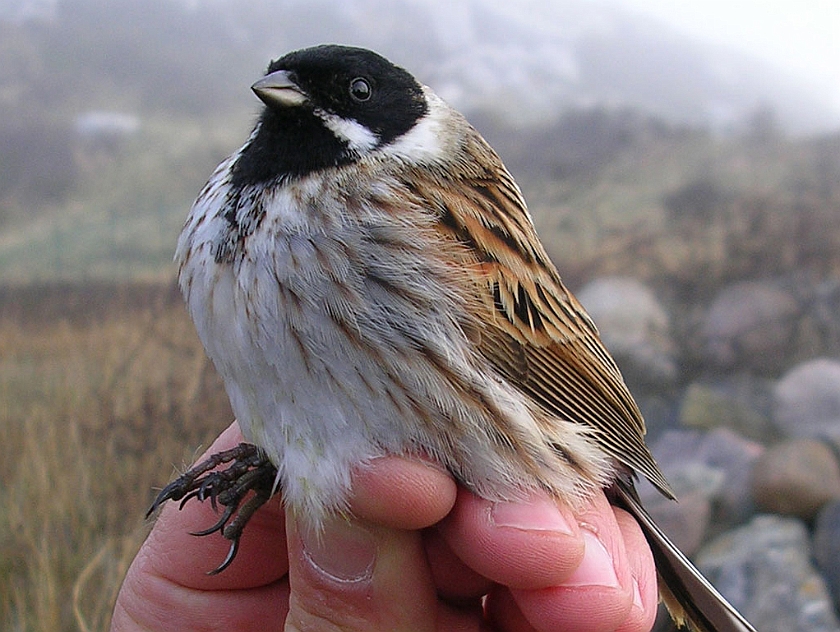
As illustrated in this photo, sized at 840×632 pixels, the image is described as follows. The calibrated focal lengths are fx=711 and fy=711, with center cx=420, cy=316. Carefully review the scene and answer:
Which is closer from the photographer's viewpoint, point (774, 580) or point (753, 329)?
point (774, 580)

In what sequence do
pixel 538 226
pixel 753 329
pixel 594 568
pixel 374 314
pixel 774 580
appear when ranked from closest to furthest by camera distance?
pixel 374 314 < pixel 594 568 < pixel 774 580 < pixel 753 329 < pixel 538 226

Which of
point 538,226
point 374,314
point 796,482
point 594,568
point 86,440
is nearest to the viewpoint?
point 374,314

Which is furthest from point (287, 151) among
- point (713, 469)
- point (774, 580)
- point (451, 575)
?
point (713, 469)

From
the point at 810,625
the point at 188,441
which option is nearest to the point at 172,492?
the point at 188,441

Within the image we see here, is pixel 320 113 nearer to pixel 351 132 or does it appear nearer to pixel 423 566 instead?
pixel 351 132

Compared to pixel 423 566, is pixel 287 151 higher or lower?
higher

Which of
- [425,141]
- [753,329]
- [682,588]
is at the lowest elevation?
[753,329]
